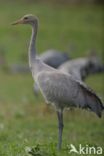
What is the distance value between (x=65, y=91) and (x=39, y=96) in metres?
8.88

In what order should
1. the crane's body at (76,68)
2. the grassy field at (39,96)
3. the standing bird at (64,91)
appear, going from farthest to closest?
1. the crane's body at (76,68)
2. the grassy field at (39,96)
3. the standing bird at (64,91)

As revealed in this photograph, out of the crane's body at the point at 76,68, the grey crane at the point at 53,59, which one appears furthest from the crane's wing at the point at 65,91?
the grey crane at the point at 53,59

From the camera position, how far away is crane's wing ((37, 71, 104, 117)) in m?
10.4

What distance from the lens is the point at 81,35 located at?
2892 centimetres

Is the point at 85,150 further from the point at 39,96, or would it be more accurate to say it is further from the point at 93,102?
the point at 39,96

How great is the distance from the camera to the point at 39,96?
63.4ft

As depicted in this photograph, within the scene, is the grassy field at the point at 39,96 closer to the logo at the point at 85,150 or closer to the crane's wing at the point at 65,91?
the logo at the point at 85,150

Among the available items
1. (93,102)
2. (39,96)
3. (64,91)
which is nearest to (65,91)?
(64,91)

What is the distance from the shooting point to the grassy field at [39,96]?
38.2 ft

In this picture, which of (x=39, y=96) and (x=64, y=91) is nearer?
(x=64, y=91)

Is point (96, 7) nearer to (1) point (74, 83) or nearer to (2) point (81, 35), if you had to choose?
(2) point (81, 35)

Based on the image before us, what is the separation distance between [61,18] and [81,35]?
354 cm

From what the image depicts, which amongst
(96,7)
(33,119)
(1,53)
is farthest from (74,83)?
(96,7)

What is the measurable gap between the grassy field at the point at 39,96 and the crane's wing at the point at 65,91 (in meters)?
0.73
